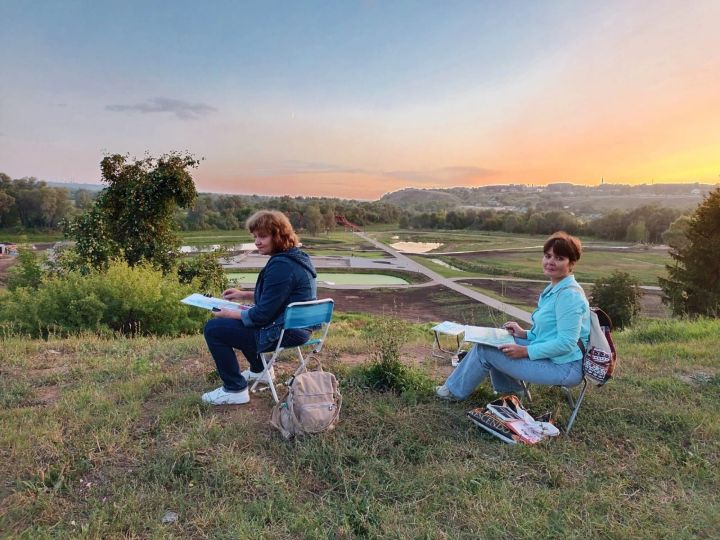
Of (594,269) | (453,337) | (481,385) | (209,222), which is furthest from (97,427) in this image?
(209,222)

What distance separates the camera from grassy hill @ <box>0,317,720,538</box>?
2.32 meters

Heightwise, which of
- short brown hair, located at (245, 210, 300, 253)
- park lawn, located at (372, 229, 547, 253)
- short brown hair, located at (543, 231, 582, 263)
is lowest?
park lawn, located at (372, 229, 547, 253)

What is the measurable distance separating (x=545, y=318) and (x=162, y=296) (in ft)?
30.0

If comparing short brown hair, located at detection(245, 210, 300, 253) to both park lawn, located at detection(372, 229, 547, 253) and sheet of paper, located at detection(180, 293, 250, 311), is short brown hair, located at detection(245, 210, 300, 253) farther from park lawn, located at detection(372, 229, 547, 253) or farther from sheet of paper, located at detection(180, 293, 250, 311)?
park lawn, located at detection(372, 229, 547, 253)

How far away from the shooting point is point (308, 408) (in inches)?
123

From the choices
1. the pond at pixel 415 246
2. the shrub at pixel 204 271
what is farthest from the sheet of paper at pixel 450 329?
the pond at pixel 415 246

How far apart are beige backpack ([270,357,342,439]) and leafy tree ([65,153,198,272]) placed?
14374mm

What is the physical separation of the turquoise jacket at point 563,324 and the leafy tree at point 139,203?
600 inches

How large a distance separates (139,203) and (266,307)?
49.0 ft

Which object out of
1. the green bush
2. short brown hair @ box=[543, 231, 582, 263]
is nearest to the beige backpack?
short brown hair @ box=[543, 231, 582, 263]

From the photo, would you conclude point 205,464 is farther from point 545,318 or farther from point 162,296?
point 162,296

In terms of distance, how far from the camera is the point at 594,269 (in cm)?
4738

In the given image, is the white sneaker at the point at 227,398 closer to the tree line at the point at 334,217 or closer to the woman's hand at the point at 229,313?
the woman's hand at the point at 229,313

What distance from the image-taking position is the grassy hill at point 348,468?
2.32 meters
